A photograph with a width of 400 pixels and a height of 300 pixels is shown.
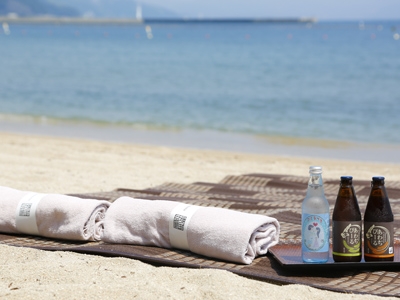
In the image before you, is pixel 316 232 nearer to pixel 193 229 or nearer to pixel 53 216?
pixel 193 229

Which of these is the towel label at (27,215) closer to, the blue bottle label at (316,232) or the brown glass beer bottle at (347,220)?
the blue bottle label at (316,232)

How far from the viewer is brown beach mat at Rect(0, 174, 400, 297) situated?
9.58 ft

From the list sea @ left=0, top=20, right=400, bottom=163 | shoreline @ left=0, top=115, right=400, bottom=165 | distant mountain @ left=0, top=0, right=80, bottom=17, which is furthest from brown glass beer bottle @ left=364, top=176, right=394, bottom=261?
distant mountain @ left=0, top=0, right=80, bottom=17

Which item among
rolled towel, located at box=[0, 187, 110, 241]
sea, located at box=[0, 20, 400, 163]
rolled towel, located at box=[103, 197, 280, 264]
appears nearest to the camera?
rolled towel, located at box=[103, 197, 280, 264]

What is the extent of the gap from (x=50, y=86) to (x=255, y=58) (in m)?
16.2

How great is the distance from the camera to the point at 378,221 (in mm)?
2859

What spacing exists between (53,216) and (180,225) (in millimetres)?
742

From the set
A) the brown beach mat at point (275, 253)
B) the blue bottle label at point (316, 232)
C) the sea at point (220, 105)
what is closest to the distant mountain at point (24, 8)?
the sea at point (220, 105)

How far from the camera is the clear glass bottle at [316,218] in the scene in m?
2.84

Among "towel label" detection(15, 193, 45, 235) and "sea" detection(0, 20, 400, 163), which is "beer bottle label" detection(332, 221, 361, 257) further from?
"sea" detection(0, 20, 400, 163)

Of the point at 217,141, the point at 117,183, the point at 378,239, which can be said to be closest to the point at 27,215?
the point at 378,239

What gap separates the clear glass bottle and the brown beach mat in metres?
0.09

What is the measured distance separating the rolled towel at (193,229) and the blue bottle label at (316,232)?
0.31 m

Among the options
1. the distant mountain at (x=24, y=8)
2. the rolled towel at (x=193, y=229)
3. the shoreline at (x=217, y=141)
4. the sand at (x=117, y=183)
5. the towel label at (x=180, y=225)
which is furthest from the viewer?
the distant mountain at (x=24, y=8)
